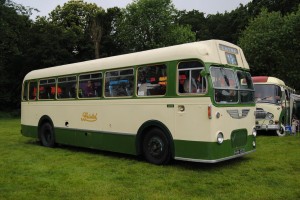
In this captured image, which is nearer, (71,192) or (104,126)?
(71,192)

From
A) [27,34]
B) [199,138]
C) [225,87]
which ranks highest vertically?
[27,34]

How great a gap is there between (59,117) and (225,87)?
663 cm

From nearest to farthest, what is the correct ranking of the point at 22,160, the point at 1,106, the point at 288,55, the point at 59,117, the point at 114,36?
the point at 22,160
the point at 59,117
the point at 288,55
the point at 1,106
the point at 114,36

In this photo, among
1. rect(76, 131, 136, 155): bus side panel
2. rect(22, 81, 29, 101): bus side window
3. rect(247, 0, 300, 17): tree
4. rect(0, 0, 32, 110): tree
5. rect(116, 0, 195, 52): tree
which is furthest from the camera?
rect(116, 0, 195, 52): tree

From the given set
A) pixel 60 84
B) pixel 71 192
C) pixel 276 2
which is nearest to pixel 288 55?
pixel 276 2

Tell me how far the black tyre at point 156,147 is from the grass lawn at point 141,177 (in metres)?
0.22

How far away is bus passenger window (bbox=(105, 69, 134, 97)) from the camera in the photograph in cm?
1045

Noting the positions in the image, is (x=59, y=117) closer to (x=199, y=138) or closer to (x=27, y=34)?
Answer: (x=199, y=138)

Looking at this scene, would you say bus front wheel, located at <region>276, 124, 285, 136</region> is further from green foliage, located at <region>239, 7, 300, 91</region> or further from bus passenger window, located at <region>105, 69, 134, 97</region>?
green foliage, located at <region>239, 7, 300, 91</region>

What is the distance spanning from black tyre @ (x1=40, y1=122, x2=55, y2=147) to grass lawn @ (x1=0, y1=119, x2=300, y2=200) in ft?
6.32

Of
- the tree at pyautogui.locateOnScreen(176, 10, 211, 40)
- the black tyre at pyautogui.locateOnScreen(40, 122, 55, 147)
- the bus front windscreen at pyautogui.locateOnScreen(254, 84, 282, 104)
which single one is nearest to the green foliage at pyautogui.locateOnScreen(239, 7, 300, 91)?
the bus front windscreen at pyautogui.locateOnScreen(254, 84, 282, 104)

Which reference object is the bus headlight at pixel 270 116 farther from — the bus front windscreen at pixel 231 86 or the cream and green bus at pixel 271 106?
the bus front windscreen at pixel 231 86

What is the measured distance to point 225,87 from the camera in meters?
9.02

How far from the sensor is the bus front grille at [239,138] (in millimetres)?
9156
